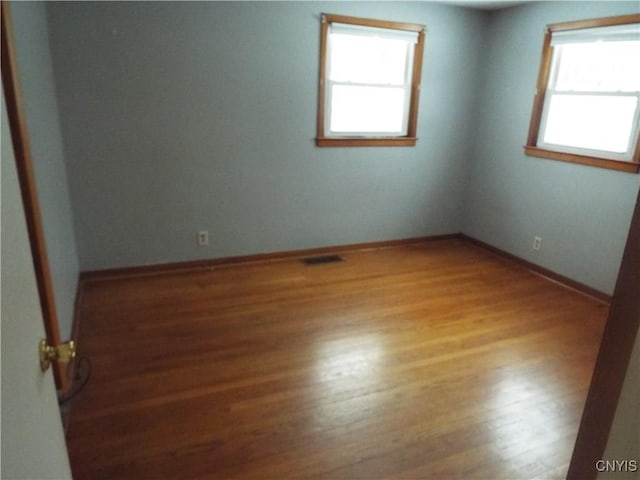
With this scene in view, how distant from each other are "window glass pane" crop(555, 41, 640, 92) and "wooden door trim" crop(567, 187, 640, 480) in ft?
10.3

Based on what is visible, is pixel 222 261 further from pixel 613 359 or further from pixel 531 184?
pixel 613 359

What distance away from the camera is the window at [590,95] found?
127 inches

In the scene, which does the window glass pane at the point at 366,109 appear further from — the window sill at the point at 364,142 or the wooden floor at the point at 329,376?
the wooden floor at the point at 329,376

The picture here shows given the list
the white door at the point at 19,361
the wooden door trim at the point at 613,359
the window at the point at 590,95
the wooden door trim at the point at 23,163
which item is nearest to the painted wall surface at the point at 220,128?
the window at the point at 590,95

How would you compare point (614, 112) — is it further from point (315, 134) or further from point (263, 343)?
point (263, 343)

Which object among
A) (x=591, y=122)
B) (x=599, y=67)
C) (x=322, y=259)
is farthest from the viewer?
(x=322, y=259)

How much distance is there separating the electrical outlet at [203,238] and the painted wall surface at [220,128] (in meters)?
0.04

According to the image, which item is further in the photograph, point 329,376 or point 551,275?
point 551,275

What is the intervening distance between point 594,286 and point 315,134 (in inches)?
103

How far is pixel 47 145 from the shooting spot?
98.5 inches

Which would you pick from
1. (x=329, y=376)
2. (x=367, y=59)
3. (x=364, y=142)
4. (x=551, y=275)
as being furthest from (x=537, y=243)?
(x=329, y=376)

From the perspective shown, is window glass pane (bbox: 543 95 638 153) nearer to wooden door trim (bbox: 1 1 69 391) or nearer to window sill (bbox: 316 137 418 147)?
window sill (bbox: 316 137 418 147)

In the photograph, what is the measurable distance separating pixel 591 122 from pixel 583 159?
0.32 meters

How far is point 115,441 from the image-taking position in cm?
189
